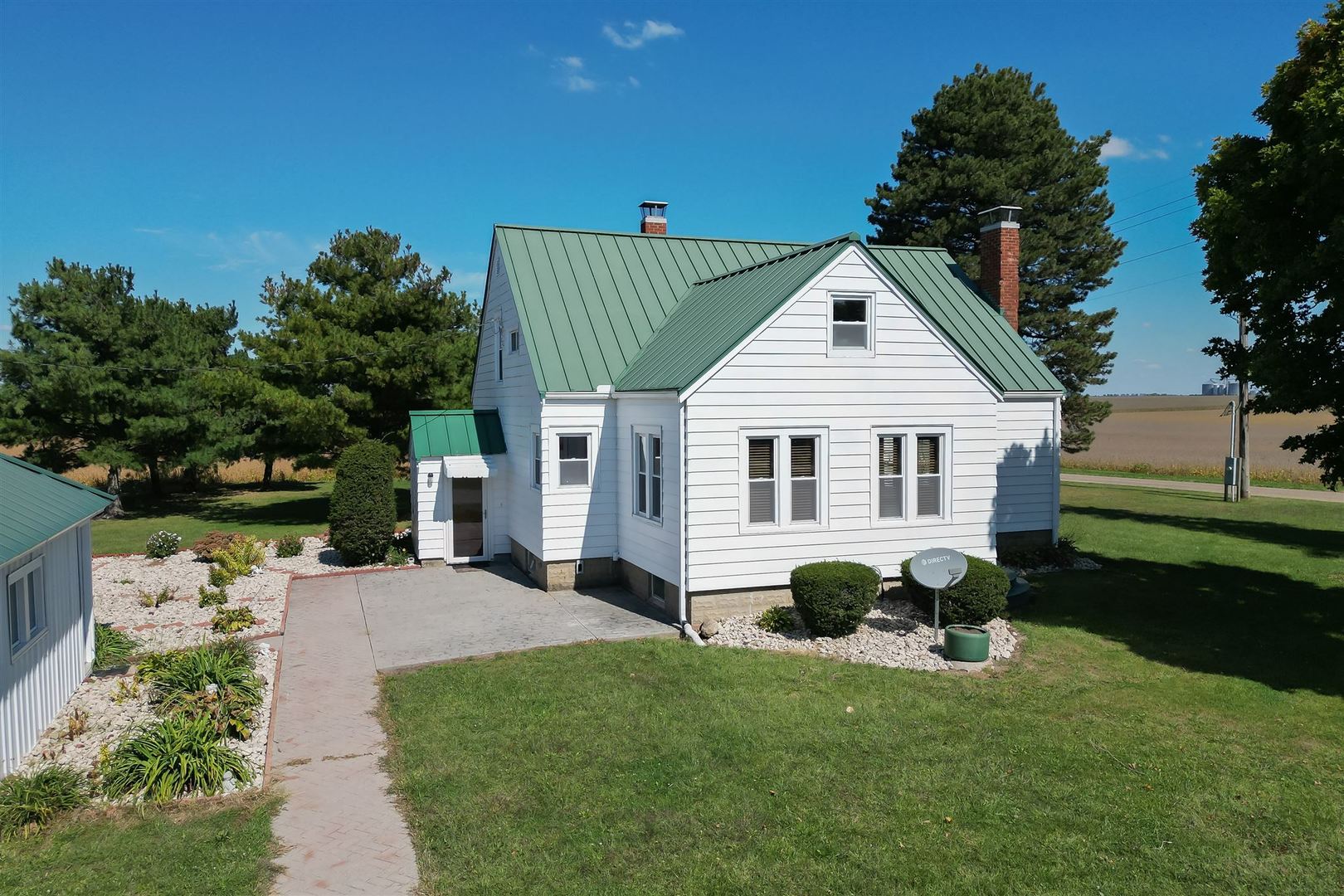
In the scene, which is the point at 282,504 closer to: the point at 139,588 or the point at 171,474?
the point at 171,474

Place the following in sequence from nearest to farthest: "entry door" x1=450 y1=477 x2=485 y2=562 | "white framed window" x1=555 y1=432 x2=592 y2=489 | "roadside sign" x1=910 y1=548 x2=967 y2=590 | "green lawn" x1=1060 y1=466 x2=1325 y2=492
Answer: "roadside sign" x1=910 y1=548 x2=967 y2=590
"white framed window" x1=555 y1=432 x2=592 y2=489
"entry door" x1=450 y1=477 x2=485 y2=562
"green lawn" x1=1060 y1=466 x2=1325 y2=492

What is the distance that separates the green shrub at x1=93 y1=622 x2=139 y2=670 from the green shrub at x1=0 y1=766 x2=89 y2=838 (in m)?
4.72

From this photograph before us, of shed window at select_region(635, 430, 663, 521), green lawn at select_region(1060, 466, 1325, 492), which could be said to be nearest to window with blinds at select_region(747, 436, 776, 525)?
shed window at select_region(635, 430, 663, 521)

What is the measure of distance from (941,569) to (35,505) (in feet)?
39.0

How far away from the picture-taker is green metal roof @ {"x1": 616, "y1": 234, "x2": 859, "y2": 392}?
14.2m

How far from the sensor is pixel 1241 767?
8.86 m

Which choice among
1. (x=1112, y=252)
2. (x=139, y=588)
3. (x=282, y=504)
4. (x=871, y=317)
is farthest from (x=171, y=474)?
(x=1112, y=252)

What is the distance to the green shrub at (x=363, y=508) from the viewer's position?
19938mm

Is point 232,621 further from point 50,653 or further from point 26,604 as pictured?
point 26,604

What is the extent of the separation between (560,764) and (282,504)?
30.3 meters

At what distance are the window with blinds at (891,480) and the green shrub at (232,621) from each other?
11010 millimetres

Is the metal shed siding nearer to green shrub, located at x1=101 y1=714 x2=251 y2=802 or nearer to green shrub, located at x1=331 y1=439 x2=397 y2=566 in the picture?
green shrub, located at x1=101 y1=714 x2=251 y2=802

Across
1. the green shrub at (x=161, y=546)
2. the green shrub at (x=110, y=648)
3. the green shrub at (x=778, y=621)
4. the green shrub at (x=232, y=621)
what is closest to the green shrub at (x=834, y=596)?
the green shrub at (x=778, y=621)

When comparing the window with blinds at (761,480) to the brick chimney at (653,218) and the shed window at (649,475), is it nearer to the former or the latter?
the shed window at (649,475)
